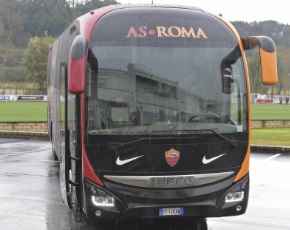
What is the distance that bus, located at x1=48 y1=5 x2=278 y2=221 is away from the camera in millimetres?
6754

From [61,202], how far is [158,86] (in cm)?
395

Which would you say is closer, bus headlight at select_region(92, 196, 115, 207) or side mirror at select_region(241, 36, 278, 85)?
bus headlight at select_region(92, 196, 115, 207)

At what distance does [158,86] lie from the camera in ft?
22.5

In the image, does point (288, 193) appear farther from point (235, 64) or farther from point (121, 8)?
point (121, 8)

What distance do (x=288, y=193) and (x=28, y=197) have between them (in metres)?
5.19

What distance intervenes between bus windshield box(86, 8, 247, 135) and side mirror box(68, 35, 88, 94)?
0.97 ft

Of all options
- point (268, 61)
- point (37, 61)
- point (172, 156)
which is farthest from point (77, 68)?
point (37, 61)

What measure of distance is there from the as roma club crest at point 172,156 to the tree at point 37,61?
104275 mm

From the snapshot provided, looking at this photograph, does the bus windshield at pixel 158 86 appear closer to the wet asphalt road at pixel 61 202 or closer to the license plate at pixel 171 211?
the license plate at pixel 171 211

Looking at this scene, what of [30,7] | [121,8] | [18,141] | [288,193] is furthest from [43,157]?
[30,7]

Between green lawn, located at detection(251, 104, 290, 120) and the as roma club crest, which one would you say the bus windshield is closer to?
the as roma club crest

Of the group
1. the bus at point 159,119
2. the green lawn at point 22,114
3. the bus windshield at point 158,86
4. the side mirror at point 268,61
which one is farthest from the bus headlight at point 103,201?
the green lawn at point 22,114

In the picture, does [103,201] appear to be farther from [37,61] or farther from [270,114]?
[37,61]

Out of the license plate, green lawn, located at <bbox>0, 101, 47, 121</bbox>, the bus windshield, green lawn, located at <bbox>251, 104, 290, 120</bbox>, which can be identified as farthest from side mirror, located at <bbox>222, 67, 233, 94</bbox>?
green lawn, located at <bbox>251, 104, 290, 120</bbox>
